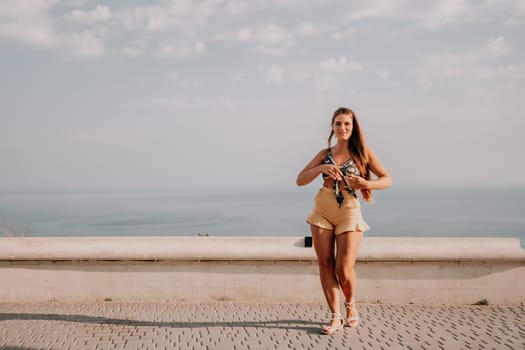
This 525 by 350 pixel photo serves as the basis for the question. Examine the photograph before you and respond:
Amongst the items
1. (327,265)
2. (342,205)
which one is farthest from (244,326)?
(342,205)

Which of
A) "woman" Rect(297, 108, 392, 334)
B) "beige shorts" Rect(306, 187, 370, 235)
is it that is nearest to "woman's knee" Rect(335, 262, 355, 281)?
"woman" Rect(297, 108, 392, 334)

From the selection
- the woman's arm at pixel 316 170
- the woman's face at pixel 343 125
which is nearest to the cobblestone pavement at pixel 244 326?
the woman's arm at pixel 316 170

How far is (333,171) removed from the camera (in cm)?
439

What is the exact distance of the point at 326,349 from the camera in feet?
13.1

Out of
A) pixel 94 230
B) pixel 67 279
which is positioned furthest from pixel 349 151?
pixel 94 230

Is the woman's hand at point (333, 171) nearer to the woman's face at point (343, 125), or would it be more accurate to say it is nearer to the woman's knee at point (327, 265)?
the woman's face at point (343, 125)

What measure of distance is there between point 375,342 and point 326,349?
48 cm

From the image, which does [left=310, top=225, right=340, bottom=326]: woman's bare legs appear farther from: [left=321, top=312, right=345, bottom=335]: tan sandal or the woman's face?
the woman's face

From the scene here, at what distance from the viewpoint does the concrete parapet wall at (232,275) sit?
5410mm

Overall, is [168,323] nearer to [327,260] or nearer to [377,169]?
[327,260]

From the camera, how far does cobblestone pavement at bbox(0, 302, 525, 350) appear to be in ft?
13.6

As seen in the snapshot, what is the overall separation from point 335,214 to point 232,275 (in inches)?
63.4

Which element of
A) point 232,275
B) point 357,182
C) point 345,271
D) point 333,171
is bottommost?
point 232,275

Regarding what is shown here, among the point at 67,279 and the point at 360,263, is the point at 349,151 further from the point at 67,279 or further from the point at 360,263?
the point at 67,279
